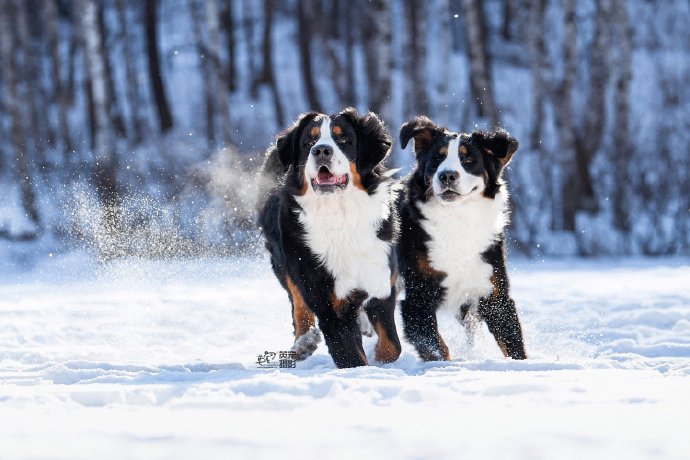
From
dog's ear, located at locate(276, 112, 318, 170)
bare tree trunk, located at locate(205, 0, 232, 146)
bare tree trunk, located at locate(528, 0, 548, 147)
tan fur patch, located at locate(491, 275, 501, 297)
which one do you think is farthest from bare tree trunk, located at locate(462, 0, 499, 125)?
dog's ear, located at locate(276, 112, 318, 170)

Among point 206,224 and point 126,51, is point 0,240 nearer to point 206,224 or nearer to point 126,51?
point 206,224

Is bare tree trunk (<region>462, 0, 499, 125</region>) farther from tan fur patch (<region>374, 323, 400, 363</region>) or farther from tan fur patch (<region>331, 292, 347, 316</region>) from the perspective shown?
tan fur patch (<region>331, 292, 347, 316</region>)

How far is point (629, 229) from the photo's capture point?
13344 mm

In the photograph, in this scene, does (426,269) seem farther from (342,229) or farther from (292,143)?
(292,143)

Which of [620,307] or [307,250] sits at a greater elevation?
[307,250]

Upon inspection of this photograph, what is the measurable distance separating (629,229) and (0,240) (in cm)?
1087

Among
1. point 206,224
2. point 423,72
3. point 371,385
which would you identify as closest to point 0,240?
A: point 206,224

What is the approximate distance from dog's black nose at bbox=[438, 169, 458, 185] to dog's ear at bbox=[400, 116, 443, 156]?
408 millimetres

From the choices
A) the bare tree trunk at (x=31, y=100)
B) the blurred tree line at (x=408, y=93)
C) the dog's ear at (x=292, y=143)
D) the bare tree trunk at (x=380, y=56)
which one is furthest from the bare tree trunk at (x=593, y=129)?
the bare tree trunk at (x=31, y=100)

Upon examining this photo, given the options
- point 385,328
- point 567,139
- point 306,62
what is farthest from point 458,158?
point 306,62

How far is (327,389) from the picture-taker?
4340mm

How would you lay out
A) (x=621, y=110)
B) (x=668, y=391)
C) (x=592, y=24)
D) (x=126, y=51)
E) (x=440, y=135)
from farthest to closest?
1. (x=592, y=24)
2. (x=126, y=51)
3. (x=621, y=110)
4. (x=440, y=135)
5. (x=668, y=391)

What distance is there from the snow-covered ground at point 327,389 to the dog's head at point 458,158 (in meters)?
1.18

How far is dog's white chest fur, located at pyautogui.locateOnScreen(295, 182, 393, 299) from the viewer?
571cm
